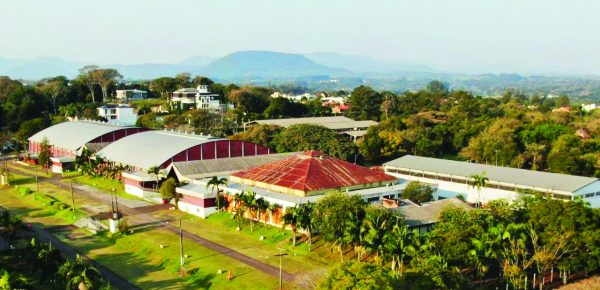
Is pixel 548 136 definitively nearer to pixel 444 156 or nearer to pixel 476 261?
pixel 444 156

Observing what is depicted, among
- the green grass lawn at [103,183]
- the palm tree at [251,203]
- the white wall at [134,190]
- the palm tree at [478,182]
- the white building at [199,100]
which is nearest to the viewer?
→ the palm tree at [251,203]

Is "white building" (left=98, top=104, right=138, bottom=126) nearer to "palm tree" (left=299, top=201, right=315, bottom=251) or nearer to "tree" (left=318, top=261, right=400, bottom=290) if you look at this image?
"palm tree" (left=299, top=201, right=315, bottom=251)

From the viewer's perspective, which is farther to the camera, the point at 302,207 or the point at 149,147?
the point at 149,147

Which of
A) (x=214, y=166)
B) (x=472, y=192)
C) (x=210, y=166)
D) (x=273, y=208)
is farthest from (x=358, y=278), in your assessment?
(x=214, y=166)

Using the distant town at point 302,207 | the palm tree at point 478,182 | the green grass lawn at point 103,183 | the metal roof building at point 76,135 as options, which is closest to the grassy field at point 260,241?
the distant town at point 302,207

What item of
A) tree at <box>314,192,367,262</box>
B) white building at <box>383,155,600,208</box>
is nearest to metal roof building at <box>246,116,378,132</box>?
white building at <box>383,155,600,208</box>

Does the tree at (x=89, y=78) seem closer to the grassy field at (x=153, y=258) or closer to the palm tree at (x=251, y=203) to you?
the grassy field at (x=153, y=258)

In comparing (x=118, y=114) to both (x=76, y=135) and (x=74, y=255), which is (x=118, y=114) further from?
(x=74, y=255)
